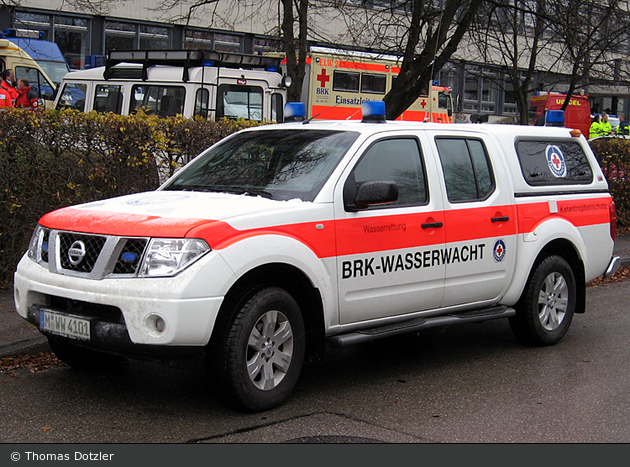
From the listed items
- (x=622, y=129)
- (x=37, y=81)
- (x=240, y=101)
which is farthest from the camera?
(x=622, y=129)

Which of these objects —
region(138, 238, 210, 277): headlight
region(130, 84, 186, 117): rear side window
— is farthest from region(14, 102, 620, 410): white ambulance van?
region(130, 84, 186, 117): rear side window

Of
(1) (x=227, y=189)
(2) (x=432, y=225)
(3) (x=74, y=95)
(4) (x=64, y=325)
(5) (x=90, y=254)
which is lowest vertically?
(4) (x=64, y=325)

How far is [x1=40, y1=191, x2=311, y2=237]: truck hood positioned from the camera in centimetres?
484

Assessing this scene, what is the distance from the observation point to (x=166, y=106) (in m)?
13.7

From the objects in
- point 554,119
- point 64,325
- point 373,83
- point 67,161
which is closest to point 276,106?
point 67,161

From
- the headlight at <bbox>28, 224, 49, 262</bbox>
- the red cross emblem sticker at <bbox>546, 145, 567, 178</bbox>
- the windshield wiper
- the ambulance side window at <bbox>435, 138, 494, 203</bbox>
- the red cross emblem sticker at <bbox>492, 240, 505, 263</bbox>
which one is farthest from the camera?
the red cross emblem sticker at <bbox>546, 145, 567, 178</bbox>

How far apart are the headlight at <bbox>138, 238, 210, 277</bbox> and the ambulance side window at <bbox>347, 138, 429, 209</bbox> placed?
1553 mm

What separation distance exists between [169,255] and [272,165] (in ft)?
4.76

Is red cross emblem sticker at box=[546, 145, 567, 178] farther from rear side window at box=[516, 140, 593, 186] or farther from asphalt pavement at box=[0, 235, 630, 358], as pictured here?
asphalt pavement at box=[0, 235, 630, 358]

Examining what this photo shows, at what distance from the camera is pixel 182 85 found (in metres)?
13.6

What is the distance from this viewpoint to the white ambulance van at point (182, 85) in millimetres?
13578

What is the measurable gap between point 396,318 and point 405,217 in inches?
29.0

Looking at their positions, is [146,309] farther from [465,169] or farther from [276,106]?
[276,106]

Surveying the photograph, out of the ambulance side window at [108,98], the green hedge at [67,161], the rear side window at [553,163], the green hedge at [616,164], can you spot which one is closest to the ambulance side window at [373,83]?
the green hedge at [616,164]
